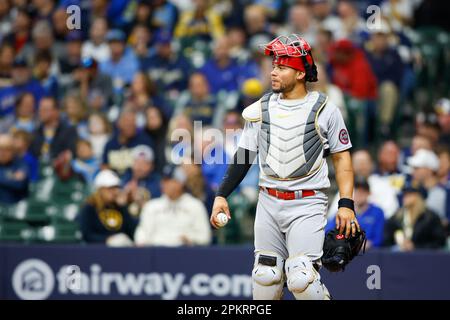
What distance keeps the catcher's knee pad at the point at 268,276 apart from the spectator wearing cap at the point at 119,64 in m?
7.68

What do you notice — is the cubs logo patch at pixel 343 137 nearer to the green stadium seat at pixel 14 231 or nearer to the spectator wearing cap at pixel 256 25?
the green stadium seat at pixel 14 231

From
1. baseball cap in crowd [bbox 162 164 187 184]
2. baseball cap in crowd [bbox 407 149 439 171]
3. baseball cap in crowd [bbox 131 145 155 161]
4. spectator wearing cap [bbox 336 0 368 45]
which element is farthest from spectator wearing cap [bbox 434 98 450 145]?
baseball cap in crowd [bbox 131 145 155 161]

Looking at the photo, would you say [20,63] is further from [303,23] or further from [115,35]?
[303,23]

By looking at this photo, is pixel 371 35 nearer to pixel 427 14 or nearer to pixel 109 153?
pixel 427 14

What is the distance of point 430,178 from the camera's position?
1229cm

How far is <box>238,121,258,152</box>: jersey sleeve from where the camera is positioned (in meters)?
8.09

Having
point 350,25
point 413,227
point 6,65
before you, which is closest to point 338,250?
point 413,227

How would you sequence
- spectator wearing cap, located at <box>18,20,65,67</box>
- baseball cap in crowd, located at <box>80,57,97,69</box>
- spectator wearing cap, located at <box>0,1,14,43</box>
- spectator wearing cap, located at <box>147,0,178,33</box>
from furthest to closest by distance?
spectator wearing cap, located at <box>0,1,14,43</box> < spectator wearing cap, located at <box>147,0,178,33</box> < spectator wearing cap, located at <box>18,20,65,67</box> < baseball cap in crowd, located at <box>80,57,97,69</box>

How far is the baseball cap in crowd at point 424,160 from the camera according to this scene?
1246 centimetres

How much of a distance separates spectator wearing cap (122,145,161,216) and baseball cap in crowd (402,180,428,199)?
296 cm

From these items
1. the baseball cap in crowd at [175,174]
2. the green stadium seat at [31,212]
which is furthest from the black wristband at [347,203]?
the green stadium seat at [31,212]

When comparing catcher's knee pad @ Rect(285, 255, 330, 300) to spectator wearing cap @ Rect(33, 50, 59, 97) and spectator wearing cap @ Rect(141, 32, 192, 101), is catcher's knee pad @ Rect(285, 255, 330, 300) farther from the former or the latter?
spectator wearing cap @ Rect(33, 50, 59, 97)
